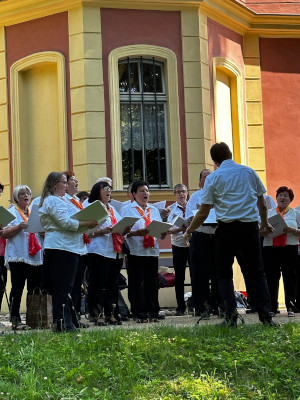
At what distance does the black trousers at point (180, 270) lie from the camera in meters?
13.6

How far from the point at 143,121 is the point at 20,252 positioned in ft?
18.6

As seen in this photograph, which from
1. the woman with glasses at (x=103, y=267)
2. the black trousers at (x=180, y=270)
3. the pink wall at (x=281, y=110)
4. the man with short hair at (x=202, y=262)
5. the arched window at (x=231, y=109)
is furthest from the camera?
the pink wall at (x=281, y=110)

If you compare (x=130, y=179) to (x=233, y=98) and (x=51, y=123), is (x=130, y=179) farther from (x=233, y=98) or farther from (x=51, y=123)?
(x=233, y=98)

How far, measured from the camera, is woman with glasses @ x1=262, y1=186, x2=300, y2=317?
1325 centimetres

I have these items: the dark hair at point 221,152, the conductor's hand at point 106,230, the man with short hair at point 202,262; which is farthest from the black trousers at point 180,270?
the dark hair at point 221,152

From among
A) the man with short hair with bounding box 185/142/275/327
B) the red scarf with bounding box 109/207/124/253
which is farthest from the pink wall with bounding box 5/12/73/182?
A: the man with short hair with bounding box 185/142/275/327

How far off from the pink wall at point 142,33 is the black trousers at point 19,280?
4.47m

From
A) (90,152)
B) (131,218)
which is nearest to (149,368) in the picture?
(131,218)

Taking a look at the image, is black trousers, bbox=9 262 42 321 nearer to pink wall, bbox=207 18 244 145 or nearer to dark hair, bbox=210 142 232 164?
dark hair, bbox=210 142 232 164

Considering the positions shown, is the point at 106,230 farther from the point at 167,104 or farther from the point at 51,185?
the point at 167,104

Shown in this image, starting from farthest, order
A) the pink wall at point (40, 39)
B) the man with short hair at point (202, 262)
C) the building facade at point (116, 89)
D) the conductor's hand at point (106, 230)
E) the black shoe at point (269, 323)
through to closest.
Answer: the pink wall at point (40, 39) < the building facade at point (116, 89) < the man with short hair at point (202, 262) < the conductor's hand at point (106, 230) < the black shoe at point (269, 323)

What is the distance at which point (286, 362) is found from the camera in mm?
8141

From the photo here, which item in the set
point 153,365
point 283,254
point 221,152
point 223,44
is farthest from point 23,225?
point 223,44

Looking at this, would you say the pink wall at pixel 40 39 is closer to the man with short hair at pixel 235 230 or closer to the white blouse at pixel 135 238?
the white blouse at pixel 135 238
